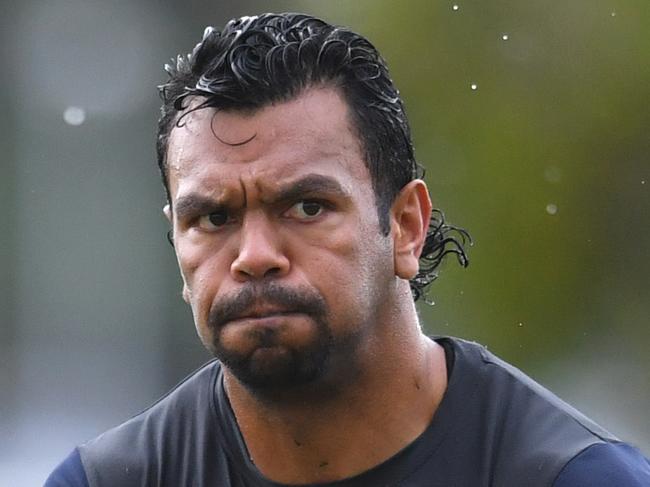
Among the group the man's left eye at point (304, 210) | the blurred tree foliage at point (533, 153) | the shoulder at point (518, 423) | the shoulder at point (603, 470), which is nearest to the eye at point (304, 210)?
the man's left eye at point (304, 210)

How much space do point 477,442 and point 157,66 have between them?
7.00m

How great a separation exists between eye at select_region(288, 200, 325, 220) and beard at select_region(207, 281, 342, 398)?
0.54 feet

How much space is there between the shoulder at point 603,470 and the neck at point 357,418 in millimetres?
360

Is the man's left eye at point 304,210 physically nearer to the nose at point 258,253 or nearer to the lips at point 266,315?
the nose at point 258,253

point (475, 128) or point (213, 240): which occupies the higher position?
point (213, 240)

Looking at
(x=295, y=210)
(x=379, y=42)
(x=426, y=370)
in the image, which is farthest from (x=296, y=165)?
(x=379, y=42)

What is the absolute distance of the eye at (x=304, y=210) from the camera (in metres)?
3.13

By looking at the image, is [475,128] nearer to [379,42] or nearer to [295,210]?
[379,42]

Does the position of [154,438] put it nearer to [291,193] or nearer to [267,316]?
[267,316]

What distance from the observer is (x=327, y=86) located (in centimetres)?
332

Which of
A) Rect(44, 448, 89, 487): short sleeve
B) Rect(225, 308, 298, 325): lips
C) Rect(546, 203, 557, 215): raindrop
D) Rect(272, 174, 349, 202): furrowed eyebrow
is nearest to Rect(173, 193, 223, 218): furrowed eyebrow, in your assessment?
Rect(272, 174, 349, 202): furrowed eyebrow

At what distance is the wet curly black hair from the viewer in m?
3.23

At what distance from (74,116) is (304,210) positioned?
715 cm

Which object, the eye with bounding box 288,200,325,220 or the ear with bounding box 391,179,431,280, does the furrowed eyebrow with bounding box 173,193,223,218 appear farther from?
the ear with bounding box 391,179,431,280
